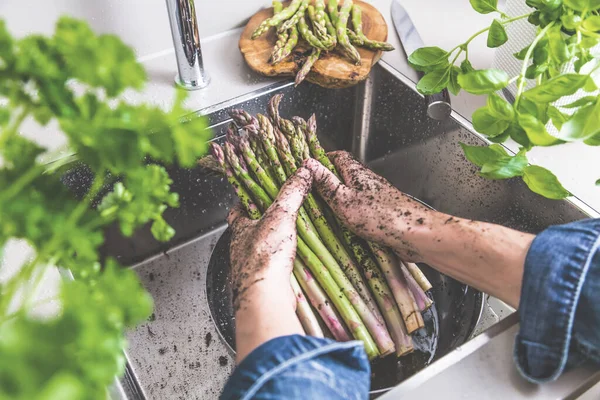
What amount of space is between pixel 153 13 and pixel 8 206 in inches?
36.6

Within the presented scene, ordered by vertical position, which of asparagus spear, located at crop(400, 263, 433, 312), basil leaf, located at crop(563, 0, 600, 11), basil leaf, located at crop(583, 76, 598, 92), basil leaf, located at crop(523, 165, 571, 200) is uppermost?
basil leaf, located at crop(563, 0, 600, 11)

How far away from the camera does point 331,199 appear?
100cm

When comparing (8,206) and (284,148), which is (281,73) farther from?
(8,206)

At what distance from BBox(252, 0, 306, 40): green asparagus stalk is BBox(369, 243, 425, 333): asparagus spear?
60cm

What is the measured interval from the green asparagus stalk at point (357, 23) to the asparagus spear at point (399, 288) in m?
0.52

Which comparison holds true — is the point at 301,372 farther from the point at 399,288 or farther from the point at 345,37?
the point at 345,37

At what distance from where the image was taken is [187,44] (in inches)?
42.8

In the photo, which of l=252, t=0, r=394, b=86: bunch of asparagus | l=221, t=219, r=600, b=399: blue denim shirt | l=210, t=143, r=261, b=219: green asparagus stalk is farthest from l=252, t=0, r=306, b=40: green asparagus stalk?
l=221, t=219, r=600, b=399: blue denim shirt

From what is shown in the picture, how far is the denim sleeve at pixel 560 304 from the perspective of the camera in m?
0.62

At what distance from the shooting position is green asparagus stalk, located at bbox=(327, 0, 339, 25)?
1.23 m

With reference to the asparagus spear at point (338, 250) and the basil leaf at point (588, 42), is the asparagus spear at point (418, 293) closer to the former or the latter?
the asparagus spear at point (338, 250)

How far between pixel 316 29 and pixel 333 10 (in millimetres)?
88

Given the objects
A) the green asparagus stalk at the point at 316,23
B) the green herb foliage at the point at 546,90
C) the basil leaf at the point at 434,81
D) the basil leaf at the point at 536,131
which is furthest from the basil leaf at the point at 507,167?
the green asparagus stalk at the point at 316,23

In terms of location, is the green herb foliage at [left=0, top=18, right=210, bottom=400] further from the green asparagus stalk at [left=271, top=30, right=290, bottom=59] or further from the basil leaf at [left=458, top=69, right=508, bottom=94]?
the green asparagus stalk at [left=271, top=30, right=290, bottom=59]
